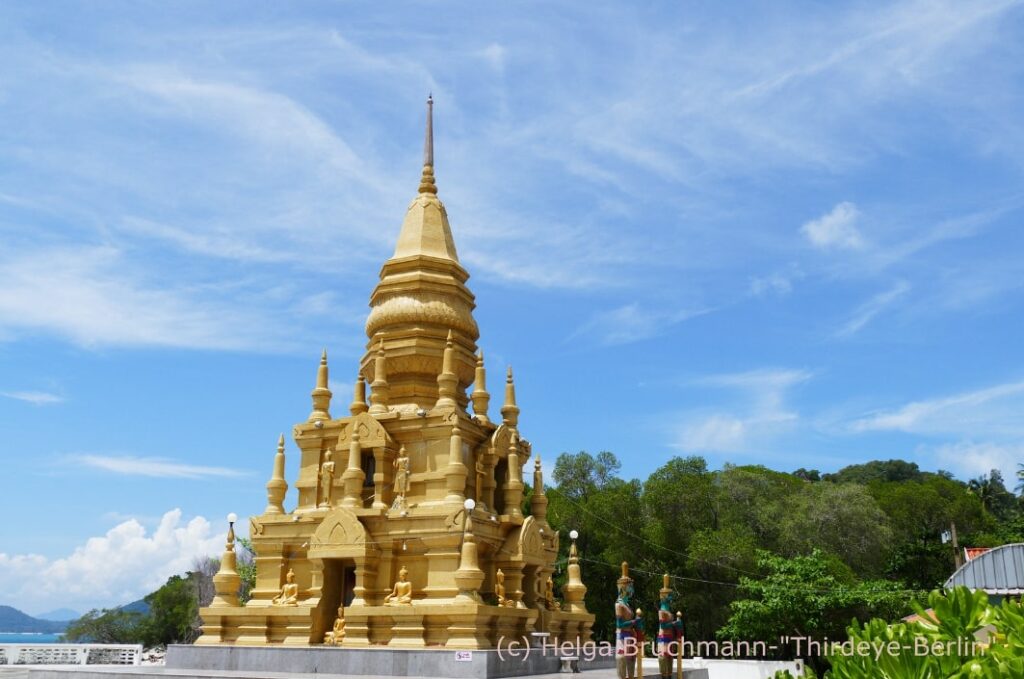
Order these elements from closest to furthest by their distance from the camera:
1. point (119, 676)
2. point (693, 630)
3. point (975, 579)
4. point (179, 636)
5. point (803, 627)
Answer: point (119, 676), point (975, 579), point (803, 627), point (693, 630), point (179, 636)

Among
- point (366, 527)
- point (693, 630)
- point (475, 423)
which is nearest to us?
point (366, 527)

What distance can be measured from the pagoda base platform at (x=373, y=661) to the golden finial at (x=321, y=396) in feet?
23.8

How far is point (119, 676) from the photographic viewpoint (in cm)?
1873

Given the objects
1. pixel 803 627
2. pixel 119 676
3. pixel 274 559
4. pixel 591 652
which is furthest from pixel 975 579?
pixel 119 676

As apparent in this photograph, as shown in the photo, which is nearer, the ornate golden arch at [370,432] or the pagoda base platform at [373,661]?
the pagoda base platform at [373,661]

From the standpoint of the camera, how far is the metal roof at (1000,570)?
2847 centimetres

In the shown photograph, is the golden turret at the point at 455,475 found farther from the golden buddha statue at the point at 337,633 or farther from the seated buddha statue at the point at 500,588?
the golden buddha statue at the point at 337,633

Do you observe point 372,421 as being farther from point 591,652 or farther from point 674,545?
point 674,545

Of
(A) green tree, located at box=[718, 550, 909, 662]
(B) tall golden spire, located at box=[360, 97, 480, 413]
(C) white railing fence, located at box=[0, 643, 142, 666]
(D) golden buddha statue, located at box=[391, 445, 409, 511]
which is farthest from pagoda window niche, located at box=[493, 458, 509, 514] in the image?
(A) green tree, located at box=[718, 550, 909, 662]

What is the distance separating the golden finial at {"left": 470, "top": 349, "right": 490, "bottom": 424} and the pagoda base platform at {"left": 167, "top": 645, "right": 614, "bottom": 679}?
7046 mm

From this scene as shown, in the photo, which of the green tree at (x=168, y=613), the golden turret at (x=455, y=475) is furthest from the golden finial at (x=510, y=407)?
the green tree at (x=168, y=613)

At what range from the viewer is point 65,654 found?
93.2 ft

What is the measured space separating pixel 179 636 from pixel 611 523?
126ft

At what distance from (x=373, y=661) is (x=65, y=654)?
50.3 ft
